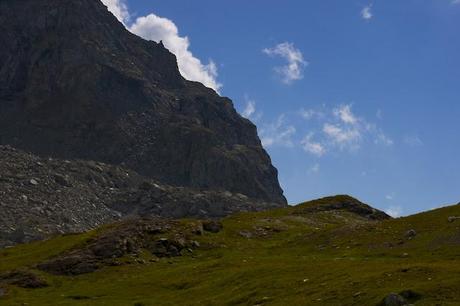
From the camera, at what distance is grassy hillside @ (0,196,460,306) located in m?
39.2

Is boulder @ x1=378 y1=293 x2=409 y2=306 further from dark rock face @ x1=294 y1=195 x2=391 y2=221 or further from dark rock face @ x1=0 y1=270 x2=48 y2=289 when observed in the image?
dark rock face @ x1=294 y1=195 x2=391 y2=221

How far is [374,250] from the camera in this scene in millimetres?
58188

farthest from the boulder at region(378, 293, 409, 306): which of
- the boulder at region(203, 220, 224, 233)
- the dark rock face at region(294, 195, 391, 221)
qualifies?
the dark rock face at region(294, 195, 391, 221)

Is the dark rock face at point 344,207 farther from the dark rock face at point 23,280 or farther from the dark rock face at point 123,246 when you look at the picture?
the dark rock face at point 23,280

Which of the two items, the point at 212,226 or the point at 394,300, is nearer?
the point at 394,300

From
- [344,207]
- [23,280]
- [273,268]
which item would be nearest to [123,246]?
[23,280]

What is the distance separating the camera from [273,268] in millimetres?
52156

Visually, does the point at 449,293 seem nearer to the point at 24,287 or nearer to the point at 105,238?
the point at 24,287

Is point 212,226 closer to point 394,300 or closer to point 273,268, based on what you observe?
point 273,268

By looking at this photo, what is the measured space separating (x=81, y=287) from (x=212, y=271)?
13.2m

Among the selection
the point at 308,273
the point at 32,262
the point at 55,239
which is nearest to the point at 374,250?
the point at 308,273

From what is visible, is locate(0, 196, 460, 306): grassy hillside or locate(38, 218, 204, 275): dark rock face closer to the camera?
locate(0, 196, 460, 306): grassy hillside

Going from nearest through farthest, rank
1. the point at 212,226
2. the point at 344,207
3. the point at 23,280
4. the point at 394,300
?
the point at 394,300
the point at 23,280
the point at 212,226
the point at 344,207

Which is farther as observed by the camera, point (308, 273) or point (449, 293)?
point (308, 273)
